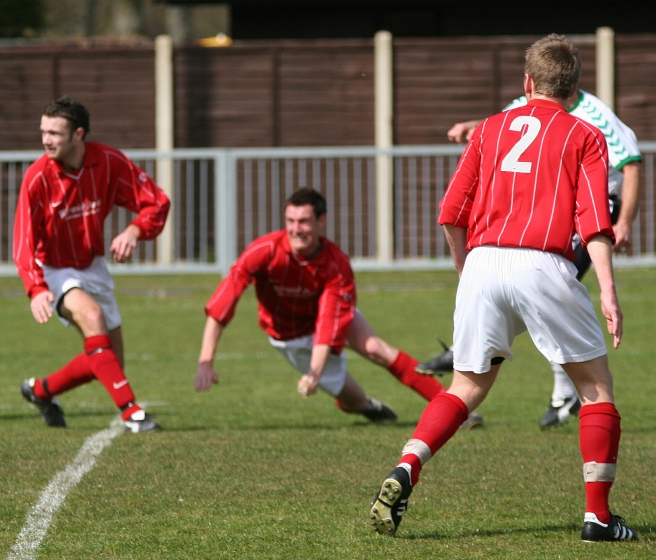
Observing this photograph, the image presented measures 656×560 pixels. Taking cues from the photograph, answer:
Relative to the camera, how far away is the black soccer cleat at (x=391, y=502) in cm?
434

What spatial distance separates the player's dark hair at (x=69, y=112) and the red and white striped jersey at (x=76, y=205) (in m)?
0.21

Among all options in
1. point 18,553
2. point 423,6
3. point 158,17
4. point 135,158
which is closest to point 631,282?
point 135,158

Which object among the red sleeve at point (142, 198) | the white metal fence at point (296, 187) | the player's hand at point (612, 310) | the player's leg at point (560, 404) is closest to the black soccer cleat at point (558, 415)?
the player's leg at point (560, 404)

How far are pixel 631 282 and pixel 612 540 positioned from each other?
11.0 m

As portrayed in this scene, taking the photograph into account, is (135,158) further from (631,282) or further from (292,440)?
(292,440)

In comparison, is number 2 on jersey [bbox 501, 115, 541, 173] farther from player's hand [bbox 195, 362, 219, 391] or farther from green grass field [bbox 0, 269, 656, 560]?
player's hand [bbox 195, 362, 219, 391]

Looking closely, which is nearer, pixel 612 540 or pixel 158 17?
pixel 612 540

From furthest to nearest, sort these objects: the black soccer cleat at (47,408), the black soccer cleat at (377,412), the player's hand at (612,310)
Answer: the black soccer cleat at (377,412), the black soccer cleat at (47,408), the player's hand at (612,310)

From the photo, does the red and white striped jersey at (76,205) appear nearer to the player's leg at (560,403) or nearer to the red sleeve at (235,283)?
the red sleeve at (235,283)

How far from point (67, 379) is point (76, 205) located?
3.23 ft

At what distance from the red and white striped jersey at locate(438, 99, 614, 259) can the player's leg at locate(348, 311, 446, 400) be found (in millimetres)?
2763

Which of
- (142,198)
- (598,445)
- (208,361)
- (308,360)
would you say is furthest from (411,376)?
(598,445)

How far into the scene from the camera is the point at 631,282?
1514cm

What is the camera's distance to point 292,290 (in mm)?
7223
